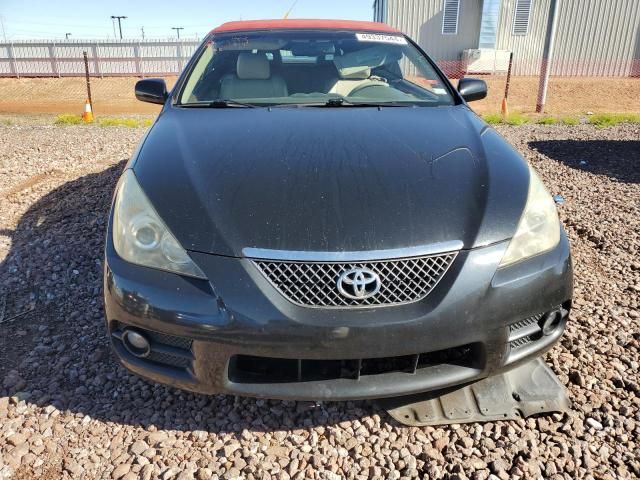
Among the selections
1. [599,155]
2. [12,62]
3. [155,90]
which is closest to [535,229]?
[155,90]

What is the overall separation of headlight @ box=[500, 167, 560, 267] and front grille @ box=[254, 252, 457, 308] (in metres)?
0.31

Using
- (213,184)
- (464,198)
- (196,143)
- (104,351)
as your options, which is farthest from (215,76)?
(464,198)

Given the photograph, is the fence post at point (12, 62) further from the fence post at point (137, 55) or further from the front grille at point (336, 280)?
the front grille at point (336, 280)

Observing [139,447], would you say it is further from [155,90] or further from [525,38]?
[525,38]

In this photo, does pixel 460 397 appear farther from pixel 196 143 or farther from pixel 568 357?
pixel 196 143

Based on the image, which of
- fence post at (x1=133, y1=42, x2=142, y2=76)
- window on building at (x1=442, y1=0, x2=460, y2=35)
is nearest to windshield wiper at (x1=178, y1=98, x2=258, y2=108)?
window on building at (x1=442, y1=0, x2=460, y2=35)

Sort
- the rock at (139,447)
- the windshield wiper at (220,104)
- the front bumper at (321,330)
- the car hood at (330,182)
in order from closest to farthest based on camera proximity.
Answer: the front bumper at (321,330) < the car hood at (330,182) < the rock at (139,447) < the windshield wiper at (220,104)

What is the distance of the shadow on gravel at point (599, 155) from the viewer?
5564 mm

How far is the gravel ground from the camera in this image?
179 centimetres

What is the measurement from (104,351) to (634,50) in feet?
82.7

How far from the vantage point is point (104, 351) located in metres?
2.39

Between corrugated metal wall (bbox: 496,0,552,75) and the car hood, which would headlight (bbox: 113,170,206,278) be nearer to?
the car hood

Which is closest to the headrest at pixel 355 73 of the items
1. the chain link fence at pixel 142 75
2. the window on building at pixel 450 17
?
the chain link fence at pixel 142 75

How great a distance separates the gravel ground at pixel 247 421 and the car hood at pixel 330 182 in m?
0.77
